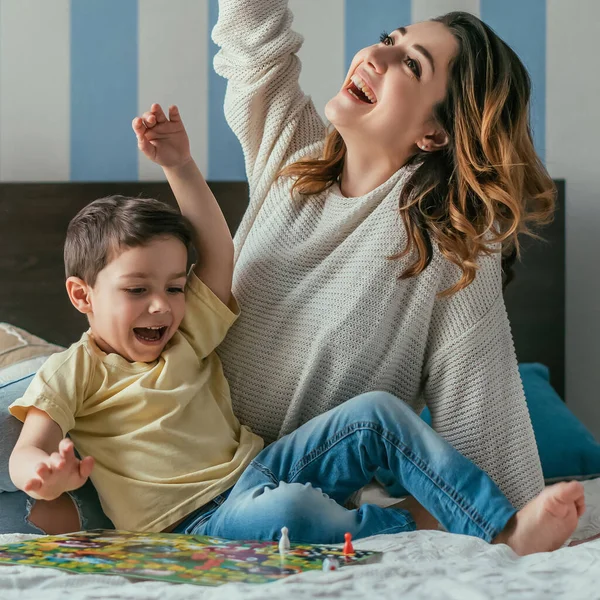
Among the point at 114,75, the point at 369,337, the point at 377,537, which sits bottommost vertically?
the point at 377,537

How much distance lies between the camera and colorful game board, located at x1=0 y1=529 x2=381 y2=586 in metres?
1.01

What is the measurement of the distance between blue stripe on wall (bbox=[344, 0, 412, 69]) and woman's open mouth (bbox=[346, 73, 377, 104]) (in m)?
1.04

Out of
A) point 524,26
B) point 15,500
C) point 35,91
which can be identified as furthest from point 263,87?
point 524,26

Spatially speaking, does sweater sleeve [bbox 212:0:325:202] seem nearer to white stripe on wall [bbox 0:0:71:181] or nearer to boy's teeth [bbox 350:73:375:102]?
boy's teeth [bbox 350:73:375:102]

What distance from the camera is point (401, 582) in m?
0.97

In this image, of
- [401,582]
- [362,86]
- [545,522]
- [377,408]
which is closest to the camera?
[401,582]

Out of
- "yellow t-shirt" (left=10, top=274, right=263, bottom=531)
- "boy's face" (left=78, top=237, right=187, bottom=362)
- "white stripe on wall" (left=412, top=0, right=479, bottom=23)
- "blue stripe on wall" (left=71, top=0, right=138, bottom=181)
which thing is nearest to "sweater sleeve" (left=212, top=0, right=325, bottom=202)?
"boy's face" (left=78, top=237, right=187, bottom=362)

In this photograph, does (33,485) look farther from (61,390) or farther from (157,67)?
(157,67)

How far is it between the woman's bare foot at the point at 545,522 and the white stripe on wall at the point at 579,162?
1601 mm

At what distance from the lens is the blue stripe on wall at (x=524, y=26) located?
8.87 ft

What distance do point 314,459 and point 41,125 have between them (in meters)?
1.66

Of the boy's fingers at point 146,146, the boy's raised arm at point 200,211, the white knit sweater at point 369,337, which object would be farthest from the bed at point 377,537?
the boy's fingers at point 146,146

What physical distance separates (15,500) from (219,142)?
4.97 feet

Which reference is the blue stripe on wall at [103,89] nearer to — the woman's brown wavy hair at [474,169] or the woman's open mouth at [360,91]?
the woman's open mouth at [360,91]
